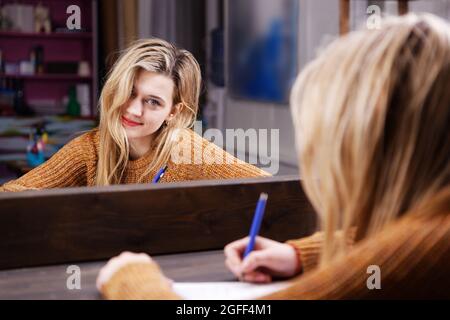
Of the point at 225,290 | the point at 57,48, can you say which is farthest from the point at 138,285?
the point at 57,48

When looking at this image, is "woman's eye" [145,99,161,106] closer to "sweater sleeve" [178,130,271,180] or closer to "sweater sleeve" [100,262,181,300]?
"sweater sleeve" [178,130,271,180]

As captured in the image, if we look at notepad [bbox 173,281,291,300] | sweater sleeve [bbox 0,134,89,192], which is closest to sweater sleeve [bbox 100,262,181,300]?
notepad [bbox 173,281,291,300]

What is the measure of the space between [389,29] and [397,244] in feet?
0.80

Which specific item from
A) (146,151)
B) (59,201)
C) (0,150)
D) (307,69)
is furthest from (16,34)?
(307,69)

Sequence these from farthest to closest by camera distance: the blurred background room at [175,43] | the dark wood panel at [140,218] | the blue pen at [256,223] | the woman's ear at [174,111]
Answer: the blurred background room at [175,43] → the woman's ear at [174,111] → the dark wood panel at [140,218] → the blue pen at [256,223]

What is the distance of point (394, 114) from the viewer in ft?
2.44

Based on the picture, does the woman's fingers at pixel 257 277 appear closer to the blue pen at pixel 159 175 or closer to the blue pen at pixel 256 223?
the blue pen at pixel 256 223

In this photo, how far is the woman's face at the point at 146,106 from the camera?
1.86 m

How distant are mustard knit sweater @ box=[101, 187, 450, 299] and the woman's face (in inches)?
45.1

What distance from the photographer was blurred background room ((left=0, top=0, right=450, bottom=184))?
384 cm

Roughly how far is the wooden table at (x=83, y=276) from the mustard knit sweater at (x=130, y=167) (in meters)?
0.59

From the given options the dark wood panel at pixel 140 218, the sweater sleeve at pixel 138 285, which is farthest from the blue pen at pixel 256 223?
the dark wood panel at pixel 140 218

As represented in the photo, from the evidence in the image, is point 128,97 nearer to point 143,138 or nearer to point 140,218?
point 143,138

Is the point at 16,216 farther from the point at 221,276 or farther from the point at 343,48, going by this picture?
the point at 343,48
